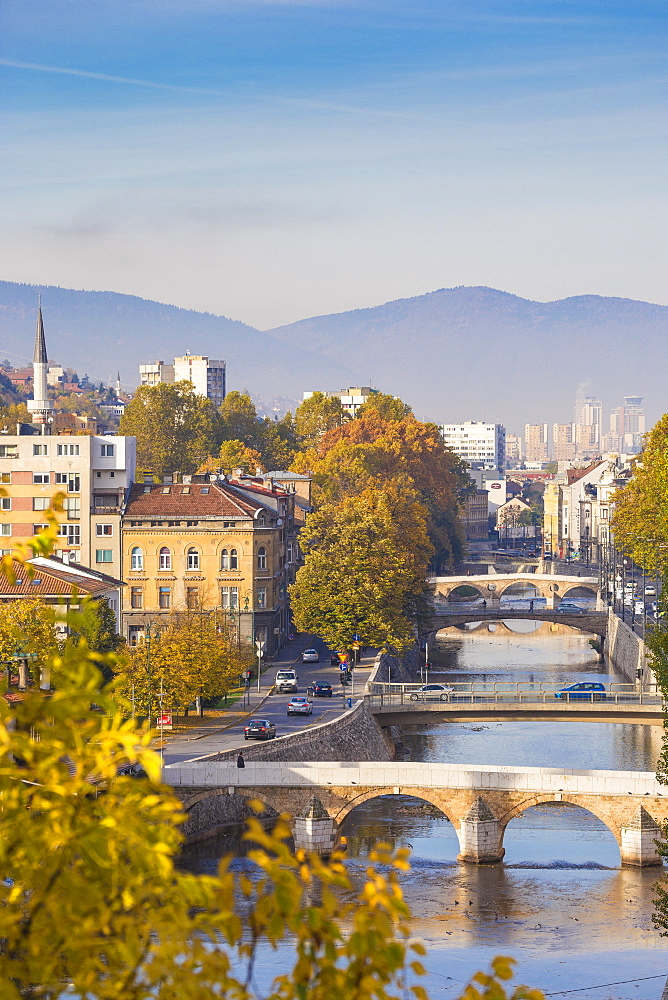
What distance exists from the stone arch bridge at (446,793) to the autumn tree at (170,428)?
9210cm

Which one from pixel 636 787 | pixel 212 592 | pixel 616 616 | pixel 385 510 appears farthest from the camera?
pixel 616 616

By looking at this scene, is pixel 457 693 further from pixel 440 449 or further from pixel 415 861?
pixel 440 449

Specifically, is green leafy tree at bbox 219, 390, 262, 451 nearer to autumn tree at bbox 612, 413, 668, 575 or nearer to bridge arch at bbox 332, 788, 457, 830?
autumn tree at bbox 612, 413, 668, 575

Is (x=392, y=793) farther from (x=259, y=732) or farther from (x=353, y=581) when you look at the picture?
(x=353, y=581)

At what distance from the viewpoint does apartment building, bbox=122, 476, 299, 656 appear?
84.9m

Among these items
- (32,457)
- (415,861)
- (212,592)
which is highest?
(32,457)

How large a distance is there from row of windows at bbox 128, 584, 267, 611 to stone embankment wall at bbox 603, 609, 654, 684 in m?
20.2

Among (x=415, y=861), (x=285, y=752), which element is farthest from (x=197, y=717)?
(x=415, y=861)

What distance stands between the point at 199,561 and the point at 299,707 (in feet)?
68.5

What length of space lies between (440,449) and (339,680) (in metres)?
81.3

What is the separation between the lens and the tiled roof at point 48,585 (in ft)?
217

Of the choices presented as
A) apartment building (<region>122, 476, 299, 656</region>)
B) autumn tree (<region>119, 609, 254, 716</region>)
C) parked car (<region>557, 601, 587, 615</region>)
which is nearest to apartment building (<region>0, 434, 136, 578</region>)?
apartment building (<region>122, 476, 299, 656</region>)

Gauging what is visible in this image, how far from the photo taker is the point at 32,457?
87688 millimetres

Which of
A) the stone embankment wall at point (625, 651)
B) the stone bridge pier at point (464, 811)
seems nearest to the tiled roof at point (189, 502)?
the stone embankment wall at point (625, 651)
